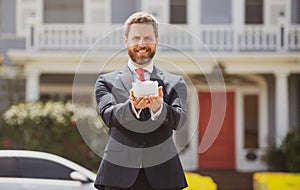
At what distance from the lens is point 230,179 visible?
12.8 meters

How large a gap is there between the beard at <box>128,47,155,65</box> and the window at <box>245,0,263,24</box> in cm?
1144

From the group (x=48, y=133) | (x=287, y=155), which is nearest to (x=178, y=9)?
(x=287, y=155)

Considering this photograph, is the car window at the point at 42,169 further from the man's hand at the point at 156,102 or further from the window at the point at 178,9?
the window at the point at 178,9

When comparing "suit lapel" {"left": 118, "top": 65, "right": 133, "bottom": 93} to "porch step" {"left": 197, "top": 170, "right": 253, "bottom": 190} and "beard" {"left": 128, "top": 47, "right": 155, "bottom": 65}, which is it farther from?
"porch step" {"left": 197, "top": 170, "right": 253, "bottom": 190}

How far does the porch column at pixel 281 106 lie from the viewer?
13055 millimetres

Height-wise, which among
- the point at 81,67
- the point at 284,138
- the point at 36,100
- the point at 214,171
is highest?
the point at 81,67

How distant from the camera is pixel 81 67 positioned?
3.26 meters

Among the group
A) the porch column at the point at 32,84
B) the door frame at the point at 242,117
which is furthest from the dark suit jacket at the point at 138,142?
→ the door frame at the point at 242,117

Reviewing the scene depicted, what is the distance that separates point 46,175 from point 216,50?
257 inches

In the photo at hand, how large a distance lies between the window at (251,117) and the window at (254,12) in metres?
1.70

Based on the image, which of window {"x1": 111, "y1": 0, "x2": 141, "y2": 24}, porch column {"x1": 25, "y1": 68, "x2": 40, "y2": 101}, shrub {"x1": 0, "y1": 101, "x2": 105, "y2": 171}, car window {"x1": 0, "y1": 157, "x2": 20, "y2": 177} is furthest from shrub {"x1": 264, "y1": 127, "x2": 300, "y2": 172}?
car window {"x1": 0, "y1": 157, "x2": 20, "y2": 177}

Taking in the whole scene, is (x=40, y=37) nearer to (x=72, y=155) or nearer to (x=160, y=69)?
(x=72, y=155)

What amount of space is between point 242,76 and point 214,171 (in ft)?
7.27

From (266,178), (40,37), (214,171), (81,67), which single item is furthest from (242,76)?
(81,67)
